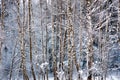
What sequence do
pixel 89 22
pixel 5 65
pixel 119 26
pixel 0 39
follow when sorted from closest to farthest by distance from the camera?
1. pixel 89 22
2. pixel 0 39
3. pixel 119 26
4. pixel 5 65

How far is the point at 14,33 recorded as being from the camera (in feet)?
76.9

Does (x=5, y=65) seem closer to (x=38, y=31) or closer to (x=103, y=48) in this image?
(x=38, y=31)

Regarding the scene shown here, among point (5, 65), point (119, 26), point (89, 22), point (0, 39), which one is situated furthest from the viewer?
point (5, 65)

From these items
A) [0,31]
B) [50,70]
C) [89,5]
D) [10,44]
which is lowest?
[50,70]

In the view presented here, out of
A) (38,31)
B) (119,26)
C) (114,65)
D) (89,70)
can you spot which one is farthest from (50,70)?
(89,70)

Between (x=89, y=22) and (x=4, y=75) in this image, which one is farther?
(x=4, y=75)

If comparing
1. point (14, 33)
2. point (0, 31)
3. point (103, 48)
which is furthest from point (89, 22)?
point (14, 33)

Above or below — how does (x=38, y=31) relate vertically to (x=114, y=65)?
above

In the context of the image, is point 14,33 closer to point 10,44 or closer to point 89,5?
point 10,44

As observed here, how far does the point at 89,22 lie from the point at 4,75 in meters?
12.4

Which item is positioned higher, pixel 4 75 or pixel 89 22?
pixel 89 22

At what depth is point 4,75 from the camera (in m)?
23.0

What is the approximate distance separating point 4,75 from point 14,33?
2.92 m

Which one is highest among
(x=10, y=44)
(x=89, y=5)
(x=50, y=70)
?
(x=89, y=5)
